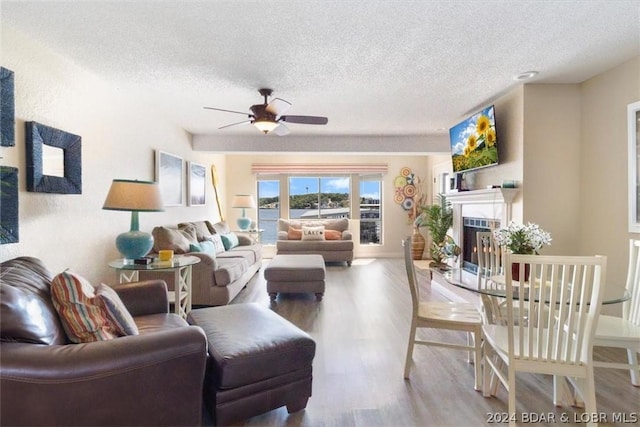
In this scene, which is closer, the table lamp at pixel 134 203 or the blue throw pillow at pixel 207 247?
the table lamp at pixel 134 203

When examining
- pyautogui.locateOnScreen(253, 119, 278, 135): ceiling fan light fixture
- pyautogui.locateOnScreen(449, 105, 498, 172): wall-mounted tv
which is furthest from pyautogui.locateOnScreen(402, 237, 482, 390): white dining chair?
pyautogui.locateOnScreen(449, 105, 498, 172): wall-mounted tv

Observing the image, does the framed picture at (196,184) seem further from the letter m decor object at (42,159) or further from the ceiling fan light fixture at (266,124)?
the letter m decor object at (42,159)

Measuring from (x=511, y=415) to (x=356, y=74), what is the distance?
2.72m

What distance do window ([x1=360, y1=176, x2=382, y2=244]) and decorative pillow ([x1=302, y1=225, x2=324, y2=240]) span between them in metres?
1.23

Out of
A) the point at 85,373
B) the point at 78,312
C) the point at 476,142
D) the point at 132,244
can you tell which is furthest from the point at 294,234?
the point at 85,373

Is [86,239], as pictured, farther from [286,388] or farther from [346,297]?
[346,297]

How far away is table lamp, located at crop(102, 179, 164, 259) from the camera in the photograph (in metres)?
2.75

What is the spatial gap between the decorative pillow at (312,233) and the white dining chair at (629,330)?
5147 mm

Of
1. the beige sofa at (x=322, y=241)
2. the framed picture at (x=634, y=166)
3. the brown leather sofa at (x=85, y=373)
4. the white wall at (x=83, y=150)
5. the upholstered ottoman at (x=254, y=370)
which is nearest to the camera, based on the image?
the brown leather sofa at (x=85, y=373)

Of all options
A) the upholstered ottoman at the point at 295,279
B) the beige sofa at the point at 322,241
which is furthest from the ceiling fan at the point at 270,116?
the beige sofa at the point at 322,241

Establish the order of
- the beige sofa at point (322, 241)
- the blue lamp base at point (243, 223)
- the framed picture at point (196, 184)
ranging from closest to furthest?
the framed picture at point (196, 184) < the beige sofa at point (322, 241) < the blue lamp base at point (243, 223)

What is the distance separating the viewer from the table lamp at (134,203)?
2750mm

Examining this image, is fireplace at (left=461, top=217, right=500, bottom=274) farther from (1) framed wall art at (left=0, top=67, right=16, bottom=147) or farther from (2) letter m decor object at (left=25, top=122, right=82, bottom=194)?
(1) framed wall art at (left=0, top=67, right=16, bottom=147)

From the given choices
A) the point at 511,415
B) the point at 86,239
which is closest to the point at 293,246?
the point at 86,239
